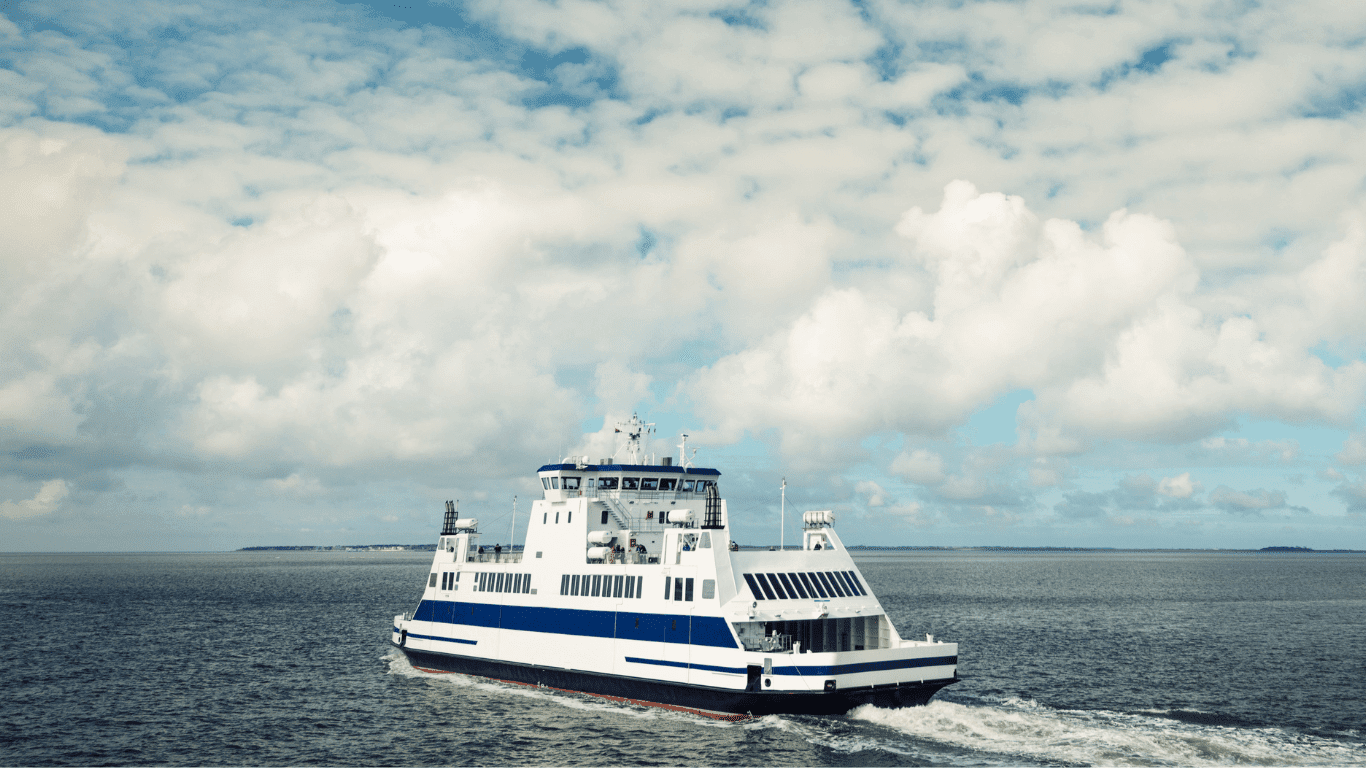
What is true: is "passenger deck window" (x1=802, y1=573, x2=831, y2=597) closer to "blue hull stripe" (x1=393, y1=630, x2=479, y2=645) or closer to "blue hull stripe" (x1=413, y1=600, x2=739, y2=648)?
"blue hull stripe" (x1=413, y1=600, x2=739, y2=648)

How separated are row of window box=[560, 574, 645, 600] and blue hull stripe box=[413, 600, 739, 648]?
70 cm

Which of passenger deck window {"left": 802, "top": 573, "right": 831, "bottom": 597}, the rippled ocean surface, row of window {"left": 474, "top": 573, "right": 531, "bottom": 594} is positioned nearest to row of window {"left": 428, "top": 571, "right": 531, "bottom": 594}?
row of window {"left": 474, "top": 573, "right": 531, "bottom": 594}

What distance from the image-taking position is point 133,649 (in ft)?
188

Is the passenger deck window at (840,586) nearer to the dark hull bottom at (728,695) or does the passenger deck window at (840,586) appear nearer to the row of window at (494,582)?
the dark hull bottom at (728,695)

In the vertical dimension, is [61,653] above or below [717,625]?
below

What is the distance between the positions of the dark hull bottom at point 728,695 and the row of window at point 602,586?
3.05 metres

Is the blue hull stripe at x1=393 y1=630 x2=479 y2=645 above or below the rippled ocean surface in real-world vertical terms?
above

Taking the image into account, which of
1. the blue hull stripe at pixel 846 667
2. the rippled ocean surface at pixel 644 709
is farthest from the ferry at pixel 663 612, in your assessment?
the rippled ocean surface at pixel 644 709

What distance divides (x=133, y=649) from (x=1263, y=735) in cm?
5955

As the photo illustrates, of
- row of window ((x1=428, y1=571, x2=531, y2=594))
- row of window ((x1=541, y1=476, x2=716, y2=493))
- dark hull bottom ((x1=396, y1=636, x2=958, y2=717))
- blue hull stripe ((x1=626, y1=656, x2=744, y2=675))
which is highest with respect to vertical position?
row of window ((x1=541, y1=476, x2=716, y2=493))

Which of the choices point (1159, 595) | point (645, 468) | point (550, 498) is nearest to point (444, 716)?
point (550, 498)

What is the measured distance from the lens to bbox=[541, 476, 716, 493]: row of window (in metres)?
40.8

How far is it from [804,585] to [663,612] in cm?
529

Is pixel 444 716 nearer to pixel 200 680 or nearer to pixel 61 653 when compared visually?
pixel 200 680
